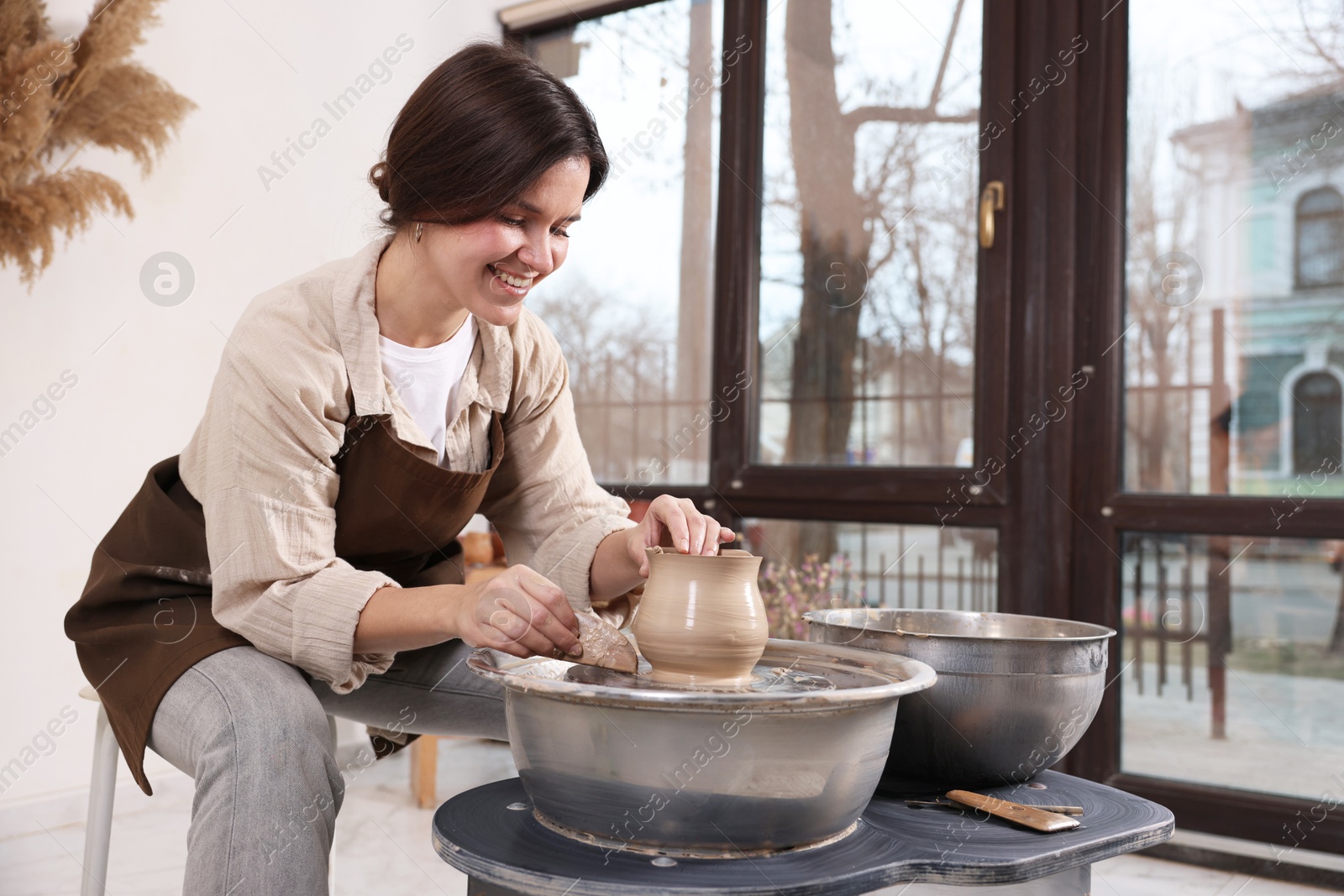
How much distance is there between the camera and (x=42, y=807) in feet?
8.37

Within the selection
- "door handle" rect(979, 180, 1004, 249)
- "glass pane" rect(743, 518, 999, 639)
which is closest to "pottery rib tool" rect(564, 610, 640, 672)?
"glass pane" rect(743, 518, 999, 639)

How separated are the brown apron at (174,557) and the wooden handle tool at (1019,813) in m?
0.80

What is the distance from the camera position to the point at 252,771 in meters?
1.15

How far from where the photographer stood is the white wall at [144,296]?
8.33ft

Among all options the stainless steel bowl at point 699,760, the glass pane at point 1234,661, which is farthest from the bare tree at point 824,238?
the stainless steel bowl at point 699,760

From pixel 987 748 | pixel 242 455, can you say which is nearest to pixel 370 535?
pixel 242 455

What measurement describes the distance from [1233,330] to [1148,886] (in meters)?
1.41

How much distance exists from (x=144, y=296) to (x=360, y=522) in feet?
5.59

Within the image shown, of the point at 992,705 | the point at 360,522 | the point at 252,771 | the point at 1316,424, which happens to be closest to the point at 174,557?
the point at 360,522

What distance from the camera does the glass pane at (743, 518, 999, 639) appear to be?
117 inches

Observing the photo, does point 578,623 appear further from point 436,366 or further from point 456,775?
point 456,775

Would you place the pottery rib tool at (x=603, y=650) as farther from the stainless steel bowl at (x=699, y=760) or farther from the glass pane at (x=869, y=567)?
the glass pane at (x=869, y=567)

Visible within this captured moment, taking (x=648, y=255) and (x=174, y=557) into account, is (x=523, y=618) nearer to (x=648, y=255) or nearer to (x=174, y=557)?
(x=174, y=557)

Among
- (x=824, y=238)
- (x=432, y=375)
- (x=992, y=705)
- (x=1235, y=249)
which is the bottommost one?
(x=992, y=705)
